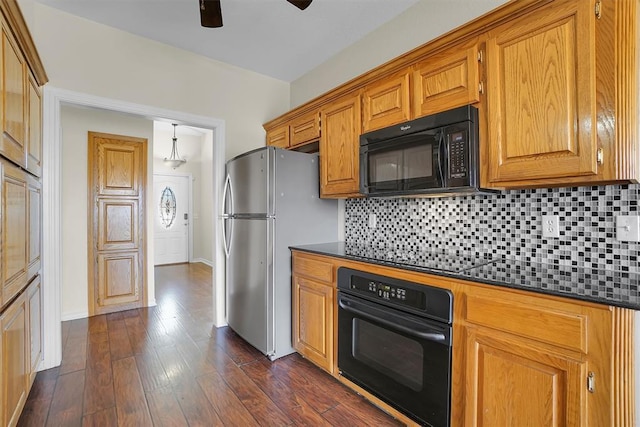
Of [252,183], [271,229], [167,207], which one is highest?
[252,183]

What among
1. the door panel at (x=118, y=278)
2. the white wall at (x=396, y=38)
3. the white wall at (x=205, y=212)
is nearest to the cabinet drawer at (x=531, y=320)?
the white wall at (x=396, y=38)

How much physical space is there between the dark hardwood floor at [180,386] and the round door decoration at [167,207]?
12.5ft

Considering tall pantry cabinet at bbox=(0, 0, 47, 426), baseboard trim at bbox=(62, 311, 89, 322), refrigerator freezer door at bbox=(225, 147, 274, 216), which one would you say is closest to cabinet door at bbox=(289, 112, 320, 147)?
refrigerator freezer door at bbox=(225, 147, 274, 216)

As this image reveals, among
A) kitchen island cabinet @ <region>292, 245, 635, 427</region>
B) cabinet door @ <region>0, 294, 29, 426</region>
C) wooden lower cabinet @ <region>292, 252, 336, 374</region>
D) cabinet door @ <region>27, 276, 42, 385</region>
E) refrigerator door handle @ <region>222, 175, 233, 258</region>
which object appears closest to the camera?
kitchen island cabinet @ <region>292, 245, 635, 427</region>

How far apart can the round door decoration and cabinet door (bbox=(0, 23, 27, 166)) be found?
5228 millimetres

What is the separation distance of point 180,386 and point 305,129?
7.27 feet

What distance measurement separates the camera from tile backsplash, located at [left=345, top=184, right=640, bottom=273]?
143 cm

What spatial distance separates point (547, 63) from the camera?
1.37 metres

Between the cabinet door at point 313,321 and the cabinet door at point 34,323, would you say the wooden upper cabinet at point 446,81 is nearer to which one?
the cabinet door at point 313,321

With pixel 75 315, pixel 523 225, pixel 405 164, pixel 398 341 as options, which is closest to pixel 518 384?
Answer: pixel 398 341

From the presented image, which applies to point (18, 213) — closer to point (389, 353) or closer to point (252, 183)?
point (252, 183)

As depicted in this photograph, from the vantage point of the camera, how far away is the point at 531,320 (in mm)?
1194

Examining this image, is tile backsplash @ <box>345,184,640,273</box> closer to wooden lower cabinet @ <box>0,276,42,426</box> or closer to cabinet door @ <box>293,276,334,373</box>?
cabinet door @ <box>293,276,334,373</box>

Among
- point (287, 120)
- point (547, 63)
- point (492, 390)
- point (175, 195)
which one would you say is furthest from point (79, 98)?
point (175, 195)
